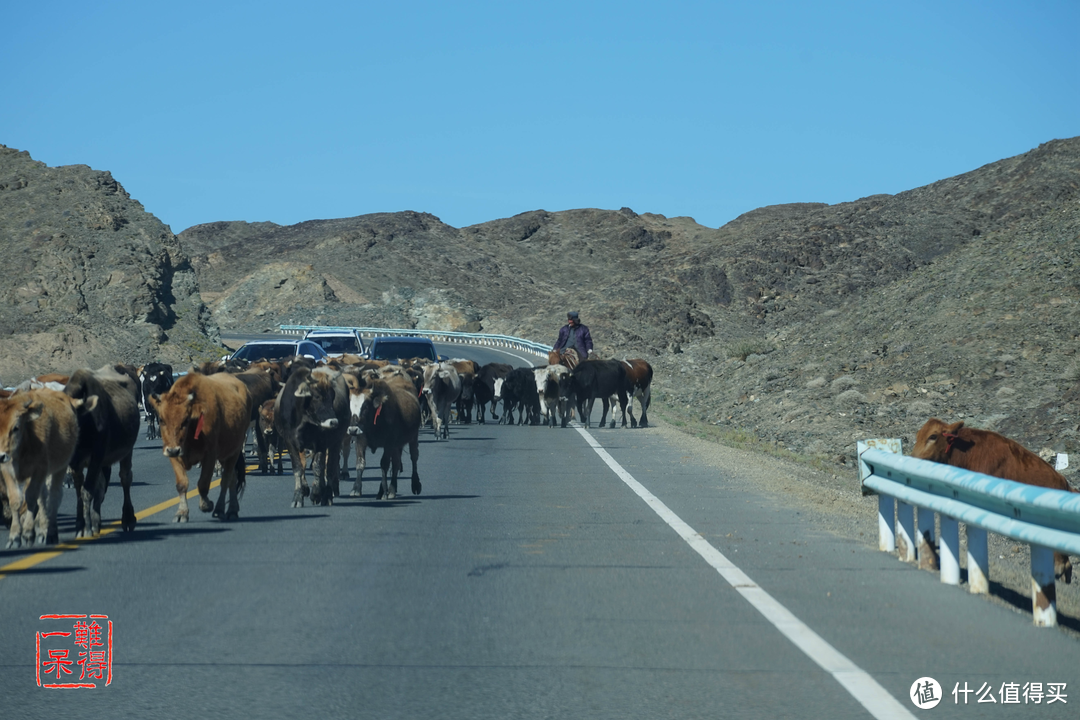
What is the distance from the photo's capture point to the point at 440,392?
2366 centimetres

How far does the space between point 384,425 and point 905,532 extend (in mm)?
6068

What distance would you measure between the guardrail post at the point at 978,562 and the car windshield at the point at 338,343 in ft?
93.9

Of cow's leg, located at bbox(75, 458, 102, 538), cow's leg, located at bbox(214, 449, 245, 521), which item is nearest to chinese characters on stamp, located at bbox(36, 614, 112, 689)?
cow's leg, located at bbox(75, 458, 102, 538)

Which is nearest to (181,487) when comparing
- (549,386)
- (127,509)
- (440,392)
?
(127,509)

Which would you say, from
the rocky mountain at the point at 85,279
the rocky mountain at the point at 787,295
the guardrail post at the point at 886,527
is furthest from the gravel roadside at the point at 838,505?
the rocky mountain at the point at 85,279

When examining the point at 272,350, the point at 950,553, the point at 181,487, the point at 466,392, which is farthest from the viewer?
the point at 272,350

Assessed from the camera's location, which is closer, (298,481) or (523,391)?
(298,481)

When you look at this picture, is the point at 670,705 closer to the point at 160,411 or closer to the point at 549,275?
the point at 160,411

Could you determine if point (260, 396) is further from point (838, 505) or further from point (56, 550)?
point (838, 505)

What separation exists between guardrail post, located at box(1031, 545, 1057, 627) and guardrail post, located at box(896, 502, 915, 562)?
7.23 feet

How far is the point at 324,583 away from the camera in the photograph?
831cm

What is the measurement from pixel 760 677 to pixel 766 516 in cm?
653

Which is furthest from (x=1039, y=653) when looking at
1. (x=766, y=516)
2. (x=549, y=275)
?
(x=549, y=275)

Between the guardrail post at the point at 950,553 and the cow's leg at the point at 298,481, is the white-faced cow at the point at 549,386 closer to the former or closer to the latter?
the cow's leg at the point at 298,481
